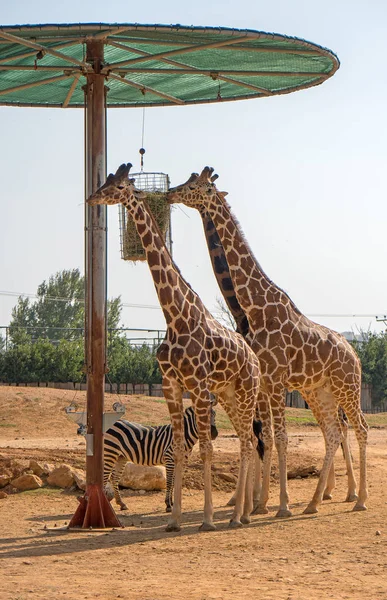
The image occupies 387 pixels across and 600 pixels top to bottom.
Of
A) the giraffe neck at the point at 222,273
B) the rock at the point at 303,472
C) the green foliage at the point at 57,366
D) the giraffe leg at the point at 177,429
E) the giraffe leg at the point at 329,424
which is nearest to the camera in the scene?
the giraffe leg at the point at 177,429

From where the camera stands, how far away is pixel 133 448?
14.0m

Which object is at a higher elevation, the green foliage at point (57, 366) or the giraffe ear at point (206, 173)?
the giraffe ear at point (206, 173)

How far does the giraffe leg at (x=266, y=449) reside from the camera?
13.2 metres

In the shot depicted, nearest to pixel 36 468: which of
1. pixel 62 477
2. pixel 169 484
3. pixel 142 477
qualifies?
pixel 62 477

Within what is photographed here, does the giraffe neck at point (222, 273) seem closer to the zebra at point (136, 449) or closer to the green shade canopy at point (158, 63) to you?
the zebra at point (136, 449)

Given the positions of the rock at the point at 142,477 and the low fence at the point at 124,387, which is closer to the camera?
the rock at the point at 142,477

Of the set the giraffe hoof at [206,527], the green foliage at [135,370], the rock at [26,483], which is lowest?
the giraffe hoof at [206,527]

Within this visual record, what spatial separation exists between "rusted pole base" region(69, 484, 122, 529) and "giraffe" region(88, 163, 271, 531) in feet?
2.62

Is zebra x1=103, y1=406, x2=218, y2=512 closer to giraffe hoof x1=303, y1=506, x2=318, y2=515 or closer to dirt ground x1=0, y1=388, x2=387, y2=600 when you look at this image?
dirt ground x1=0, y1=388, x2=387, y2=600

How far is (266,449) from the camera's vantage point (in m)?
13.3

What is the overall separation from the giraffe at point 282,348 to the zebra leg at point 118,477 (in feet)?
6.85

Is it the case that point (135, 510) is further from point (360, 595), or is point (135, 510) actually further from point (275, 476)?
point (360, 595)

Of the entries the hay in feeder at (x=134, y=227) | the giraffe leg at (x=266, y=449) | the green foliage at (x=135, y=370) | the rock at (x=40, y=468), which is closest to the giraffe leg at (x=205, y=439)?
the giraffe leg at (x=266, y=449)

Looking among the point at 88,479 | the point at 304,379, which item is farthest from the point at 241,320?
the point at 88,479
